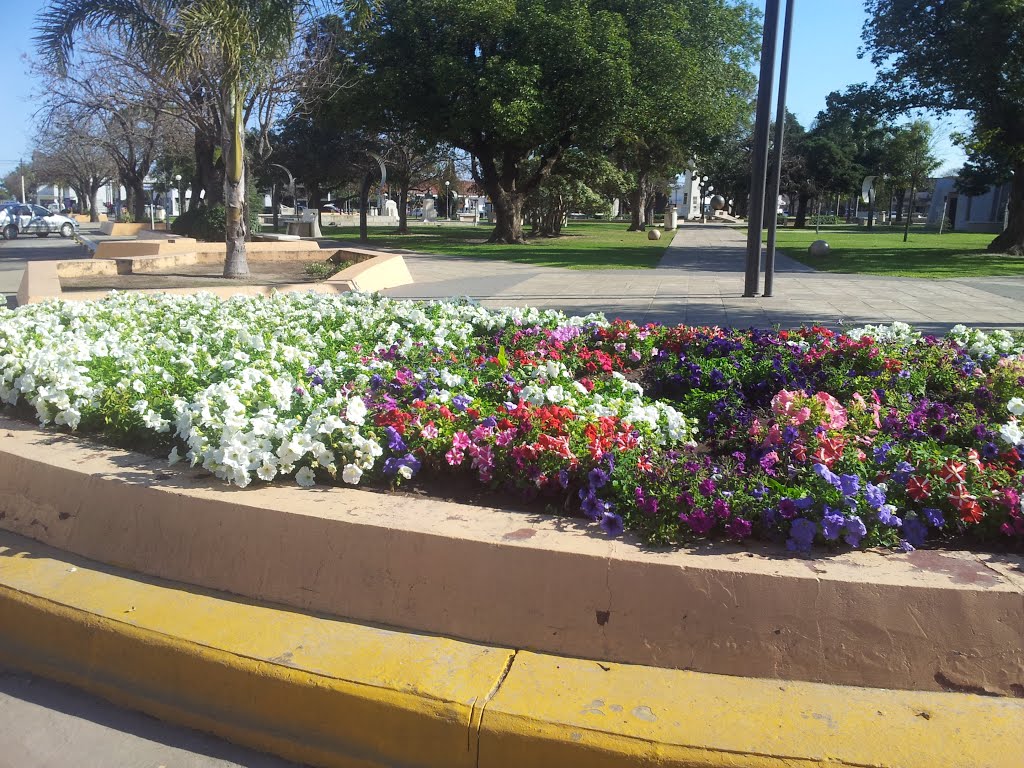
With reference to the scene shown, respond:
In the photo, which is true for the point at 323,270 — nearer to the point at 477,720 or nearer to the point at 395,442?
the point at 395,442

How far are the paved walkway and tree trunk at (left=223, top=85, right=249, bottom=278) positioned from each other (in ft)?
9.56

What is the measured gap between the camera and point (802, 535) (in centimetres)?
266

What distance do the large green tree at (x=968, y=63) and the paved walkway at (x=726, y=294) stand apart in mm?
6208

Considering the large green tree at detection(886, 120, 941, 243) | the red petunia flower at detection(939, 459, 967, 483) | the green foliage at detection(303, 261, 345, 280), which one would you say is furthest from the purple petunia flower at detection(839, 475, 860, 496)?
the large green tree at detection(886, 120, 941, 243)

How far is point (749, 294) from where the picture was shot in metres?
13.6

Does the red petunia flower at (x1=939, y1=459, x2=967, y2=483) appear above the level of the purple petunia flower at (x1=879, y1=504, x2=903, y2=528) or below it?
above

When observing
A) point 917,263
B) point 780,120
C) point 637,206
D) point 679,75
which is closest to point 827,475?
point 780,120

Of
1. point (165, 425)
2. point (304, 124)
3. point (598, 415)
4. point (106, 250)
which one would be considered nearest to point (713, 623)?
point (598, 415)

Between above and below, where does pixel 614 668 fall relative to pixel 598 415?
below

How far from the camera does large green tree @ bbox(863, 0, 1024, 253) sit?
65.8 feet

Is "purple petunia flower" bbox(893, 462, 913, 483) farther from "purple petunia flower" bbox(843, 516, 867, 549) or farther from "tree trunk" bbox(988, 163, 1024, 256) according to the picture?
"tree trunk" bbox(988, 163, 1024, 256)

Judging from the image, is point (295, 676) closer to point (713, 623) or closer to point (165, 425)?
point (713, 623)

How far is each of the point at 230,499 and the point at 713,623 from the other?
65.2 inches

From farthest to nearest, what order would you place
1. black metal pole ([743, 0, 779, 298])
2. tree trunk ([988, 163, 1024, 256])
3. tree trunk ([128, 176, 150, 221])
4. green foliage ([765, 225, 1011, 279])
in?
tree trunk ([128, 176, 150, 221]) → tree trunk ([988, 163, 1024, 256]) → green foliage ([765, 225, 1011, 279]) → black metal pole ([743, 0, 779, 298])
